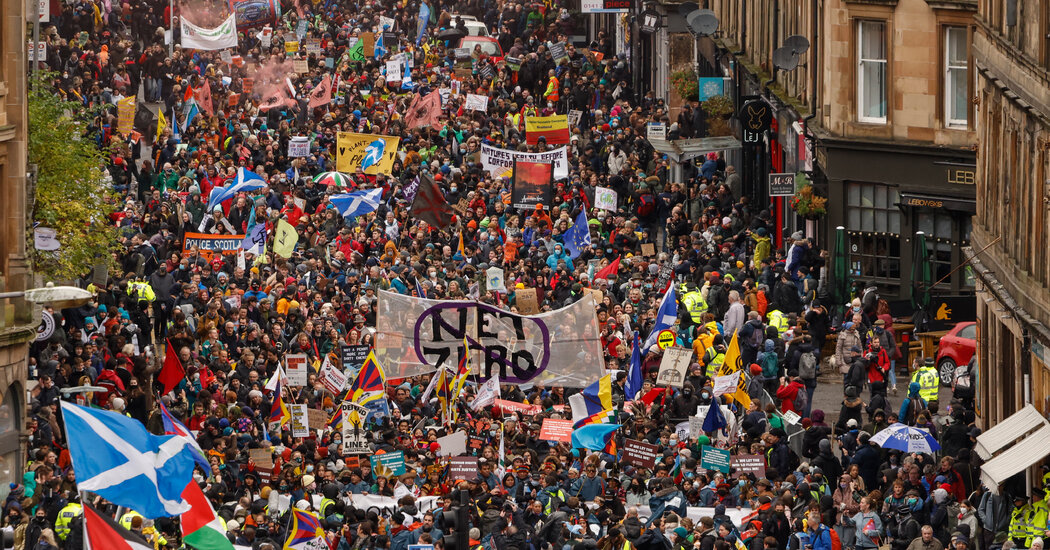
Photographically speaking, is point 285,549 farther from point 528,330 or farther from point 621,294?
point 621,294

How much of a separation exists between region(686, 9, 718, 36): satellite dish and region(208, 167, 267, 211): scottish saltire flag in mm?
11383

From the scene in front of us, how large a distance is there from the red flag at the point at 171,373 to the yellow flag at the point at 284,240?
25.6 ft

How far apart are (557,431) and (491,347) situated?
197 cm

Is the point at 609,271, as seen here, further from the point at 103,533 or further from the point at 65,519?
the point at 103,533

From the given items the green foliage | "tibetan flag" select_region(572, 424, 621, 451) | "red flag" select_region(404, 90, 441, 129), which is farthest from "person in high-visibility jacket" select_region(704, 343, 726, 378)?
"red flag" select_region(404, 90, 441, 129)

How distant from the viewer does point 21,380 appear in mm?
Answer: 34375

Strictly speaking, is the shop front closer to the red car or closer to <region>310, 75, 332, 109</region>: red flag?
the red car

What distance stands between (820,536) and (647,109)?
31550 mm

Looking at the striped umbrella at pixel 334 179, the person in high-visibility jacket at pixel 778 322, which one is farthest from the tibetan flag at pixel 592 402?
the striped umbrella at pixel 334 179

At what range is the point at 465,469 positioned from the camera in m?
30.4

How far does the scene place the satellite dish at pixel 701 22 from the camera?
172 feet

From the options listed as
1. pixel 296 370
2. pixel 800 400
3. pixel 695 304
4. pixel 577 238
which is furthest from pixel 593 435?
pixel 577 238

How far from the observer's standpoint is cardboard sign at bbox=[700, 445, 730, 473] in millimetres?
30109

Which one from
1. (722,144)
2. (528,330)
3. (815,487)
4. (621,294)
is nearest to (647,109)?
(722,144)
